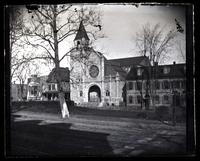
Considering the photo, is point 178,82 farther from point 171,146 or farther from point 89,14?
point 89,14

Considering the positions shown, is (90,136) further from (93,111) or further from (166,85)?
(166,85)

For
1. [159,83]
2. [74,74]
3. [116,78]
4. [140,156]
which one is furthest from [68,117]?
[159,83]

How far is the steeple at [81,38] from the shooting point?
2947 mm

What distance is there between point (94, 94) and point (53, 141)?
88 centimetres

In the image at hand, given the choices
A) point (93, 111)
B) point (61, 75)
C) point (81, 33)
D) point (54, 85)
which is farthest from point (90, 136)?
point (81, 33)

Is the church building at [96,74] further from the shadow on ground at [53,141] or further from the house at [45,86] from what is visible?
the shadow on ground at [53,141]

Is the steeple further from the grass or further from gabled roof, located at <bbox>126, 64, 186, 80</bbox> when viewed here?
the grass

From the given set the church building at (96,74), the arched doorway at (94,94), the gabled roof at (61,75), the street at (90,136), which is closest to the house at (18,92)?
the street at (90,136)

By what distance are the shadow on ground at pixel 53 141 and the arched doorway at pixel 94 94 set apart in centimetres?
53

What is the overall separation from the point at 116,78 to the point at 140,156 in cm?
122

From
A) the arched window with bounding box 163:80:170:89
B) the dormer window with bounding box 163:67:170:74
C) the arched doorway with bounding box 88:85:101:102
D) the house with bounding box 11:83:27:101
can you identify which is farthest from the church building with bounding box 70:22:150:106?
the house with bounding box 11:83:27:101

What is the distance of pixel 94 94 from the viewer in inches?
120

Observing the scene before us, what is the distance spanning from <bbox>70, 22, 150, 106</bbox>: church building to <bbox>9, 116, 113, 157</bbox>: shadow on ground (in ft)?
1.61

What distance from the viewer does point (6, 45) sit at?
2242 millimetres
